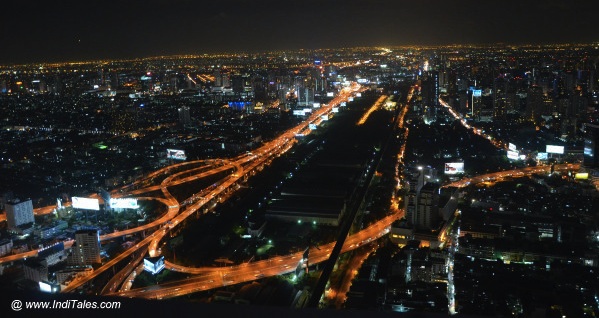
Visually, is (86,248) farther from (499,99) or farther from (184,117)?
(499,99)

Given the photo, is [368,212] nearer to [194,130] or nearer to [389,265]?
[389,265]

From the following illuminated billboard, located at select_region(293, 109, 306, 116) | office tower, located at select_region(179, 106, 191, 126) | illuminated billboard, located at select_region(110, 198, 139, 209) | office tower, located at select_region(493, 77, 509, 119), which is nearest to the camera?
illuminated billboard, located at select_region(110, 198, 139, 209)


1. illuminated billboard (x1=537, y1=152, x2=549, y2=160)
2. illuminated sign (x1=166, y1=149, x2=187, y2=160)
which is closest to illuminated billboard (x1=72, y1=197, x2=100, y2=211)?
illuminated sign (x1=166, y1=149, x2=187, y2=160)

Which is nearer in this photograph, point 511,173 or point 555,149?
point 511,173

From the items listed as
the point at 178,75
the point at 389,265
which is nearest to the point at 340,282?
the point at 389,265

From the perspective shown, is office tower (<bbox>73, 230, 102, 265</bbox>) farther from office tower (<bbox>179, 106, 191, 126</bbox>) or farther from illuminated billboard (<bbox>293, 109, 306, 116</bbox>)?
illuminated billboard (<bbox>293, 109, 306, 116</bbox>)

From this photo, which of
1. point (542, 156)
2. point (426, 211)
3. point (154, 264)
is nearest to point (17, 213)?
point (154, 264)

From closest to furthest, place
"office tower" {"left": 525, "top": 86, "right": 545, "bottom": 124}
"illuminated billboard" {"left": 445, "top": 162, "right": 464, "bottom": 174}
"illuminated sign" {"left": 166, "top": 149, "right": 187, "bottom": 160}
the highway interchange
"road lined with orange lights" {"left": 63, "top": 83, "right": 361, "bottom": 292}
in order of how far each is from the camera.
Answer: the highway interchange → "road lined with orange lights" {"left": 63, "top": 83, "right": 361, "bottom": 292} → "illuminated billboard" {"left": 445, "top": 162, "right": 464, "bottom": 174} → "illuminated sign" {"left": 166, "top": 149, "right": 187, "bottom": 160} → "office tower" {"left": 525, "top": 86, "right": 545, "bottom": 124}
